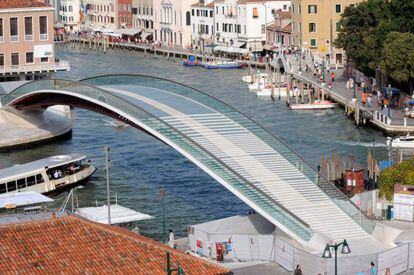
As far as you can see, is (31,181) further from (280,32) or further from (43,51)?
(280,32)

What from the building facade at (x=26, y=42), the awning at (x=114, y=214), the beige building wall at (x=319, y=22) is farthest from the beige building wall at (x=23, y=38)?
the beige building wall at (x=319, y=22)

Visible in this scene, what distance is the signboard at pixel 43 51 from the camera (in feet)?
179

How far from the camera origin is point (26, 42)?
54.4 m

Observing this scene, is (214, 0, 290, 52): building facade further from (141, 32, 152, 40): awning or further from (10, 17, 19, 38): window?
(10, 17, 19, 38): window

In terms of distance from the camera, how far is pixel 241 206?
34.8m

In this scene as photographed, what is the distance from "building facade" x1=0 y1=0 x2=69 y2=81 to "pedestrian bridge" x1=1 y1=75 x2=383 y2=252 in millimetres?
17762

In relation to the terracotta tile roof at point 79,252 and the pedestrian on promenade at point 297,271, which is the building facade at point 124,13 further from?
the terracotta tile roof at point 79,252

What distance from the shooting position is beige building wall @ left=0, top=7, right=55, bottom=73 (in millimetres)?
53875

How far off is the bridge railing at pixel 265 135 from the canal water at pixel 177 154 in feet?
9.05

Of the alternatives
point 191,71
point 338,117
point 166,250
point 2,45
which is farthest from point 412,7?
point 166,250

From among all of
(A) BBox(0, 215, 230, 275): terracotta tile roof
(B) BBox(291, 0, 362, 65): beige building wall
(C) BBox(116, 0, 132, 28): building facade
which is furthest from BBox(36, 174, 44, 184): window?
(C) BBox(116, 0, 132, 28): building facade

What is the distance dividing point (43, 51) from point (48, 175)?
57.0 feet

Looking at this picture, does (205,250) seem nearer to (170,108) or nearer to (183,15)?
(170,108)

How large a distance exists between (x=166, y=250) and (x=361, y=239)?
28.2 feet
